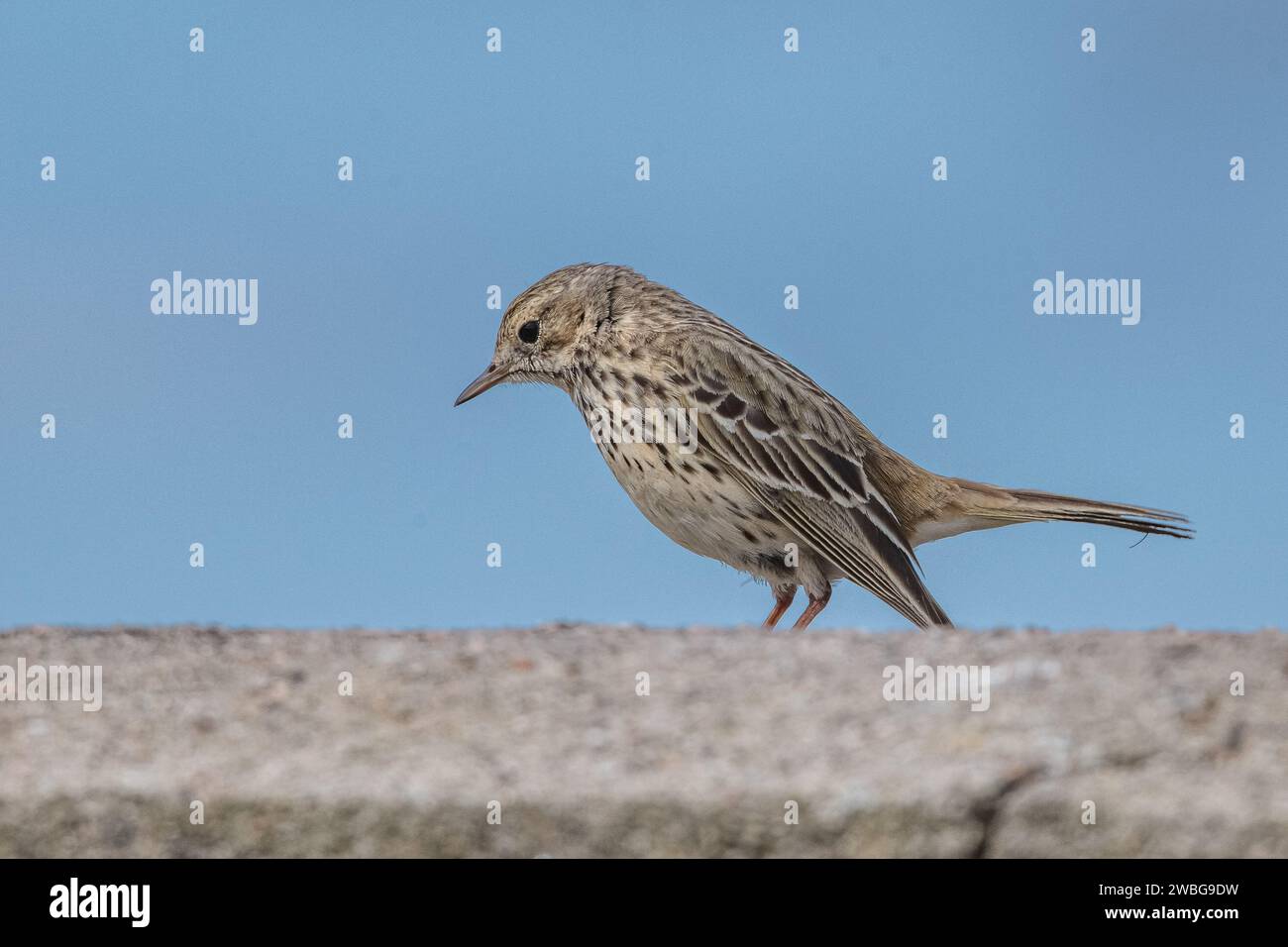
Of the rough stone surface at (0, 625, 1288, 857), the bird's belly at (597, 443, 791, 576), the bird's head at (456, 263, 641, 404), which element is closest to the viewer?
the rough stone surface at (0, 625, 1288, 857)

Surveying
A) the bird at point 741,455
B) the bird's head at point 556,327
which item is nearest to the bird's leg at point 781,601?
the bird at point 741,455

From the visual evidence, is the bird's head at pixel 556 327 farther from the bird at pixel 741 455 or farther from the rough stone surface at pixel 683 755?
the rough stone surface at pixel 683 755

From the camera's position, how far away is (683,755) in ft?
15.1

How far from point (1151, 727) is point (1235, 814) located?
47 cm

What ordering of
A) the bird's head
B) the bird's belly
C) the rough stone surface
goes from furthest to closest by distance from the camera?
the bird's head → the bird's belly → the rough stone surface

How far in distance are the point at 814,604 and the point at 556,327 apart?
7.52 feet

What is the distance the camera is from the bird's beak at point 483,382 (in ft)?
28.5

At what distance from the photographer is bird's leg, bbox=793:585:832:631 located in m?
7.69

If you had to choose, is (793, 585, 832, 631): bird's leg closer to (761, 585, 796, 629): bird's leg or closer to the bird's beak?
(761, 585, 796, 629): bird's leg

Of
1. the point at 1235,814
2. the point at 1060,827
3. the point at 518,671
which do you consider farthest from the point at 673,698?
the point at 1235,814

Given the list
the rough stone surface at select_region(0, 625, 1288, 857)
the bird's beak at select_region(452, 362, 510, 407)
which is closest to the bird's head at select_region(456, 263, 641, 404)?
the bird's beak at select_region(452, 362, 510, 407)

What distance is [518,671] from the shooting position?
5.43 m

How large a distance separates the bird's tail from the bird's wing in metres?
0.70

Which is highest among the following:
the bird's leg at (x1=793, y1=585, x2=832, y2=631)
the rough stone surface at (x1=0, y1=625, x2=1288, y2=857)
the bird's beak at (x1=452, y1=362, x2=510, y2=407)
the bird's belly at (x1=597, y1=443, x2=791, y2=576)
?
the bird's beak at (x1=452, y1=362, x2=510, y2=407)
